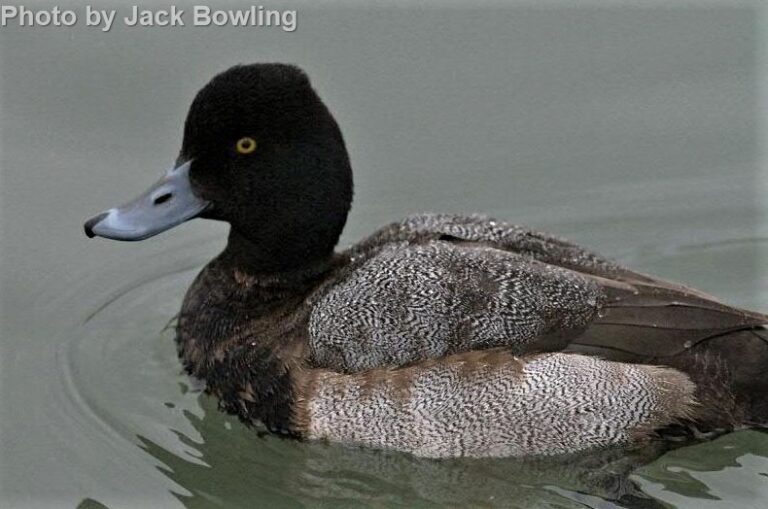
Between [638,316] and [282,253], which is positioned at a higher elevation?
[282,253]

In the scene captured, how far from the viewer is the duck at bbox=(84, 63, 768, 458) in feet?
19.8

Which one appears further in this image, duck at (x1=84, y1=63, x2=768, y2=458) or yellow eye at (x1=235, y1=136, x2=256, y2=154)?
yellow eye at (x1=235, y1=136, x2=256, y2=154)

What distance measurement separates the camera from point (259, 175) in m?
6.52

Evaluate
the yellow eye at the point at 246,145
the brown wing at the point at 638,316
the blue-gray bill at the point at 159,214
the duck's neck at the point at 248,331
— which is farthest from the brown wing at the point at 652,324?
the blue-gray bill at the point at 159,214

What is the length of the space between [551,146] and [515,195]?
0.50 meters

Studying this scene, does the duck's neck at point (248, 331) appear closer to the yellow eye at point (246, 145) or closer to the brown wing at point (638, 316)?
the yellow eye at point (246, 145)

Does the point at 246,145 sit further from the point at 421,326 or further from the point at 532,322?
the point at 532,322

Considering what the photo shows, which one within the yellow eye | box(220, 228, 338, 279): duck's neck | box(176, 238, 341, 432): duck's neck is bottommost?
box(176, 238, 341, 432): duck's neck

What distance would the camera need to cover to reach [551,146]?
864cm

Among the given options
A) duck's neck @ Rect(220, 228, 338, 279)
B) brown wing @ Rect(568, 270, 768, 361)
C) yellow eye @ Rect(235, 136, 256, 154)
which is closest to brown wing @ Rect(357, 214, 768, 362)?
brown wing @ Rect(568, 270, 768, 361)

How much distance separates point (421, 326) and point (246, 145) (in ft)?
3.96

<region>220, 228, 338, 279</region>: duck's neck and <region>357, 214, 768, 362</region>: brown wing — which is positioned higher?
<region>220, 228, 338, 279</region>: duck's neck

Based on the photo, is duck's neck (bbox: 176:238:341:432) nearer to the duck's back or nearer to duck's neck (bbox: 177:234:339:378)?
duck's neck (bbox: 177:234:339:378)

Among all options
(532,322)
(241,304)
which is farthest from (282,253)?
(532,322)
